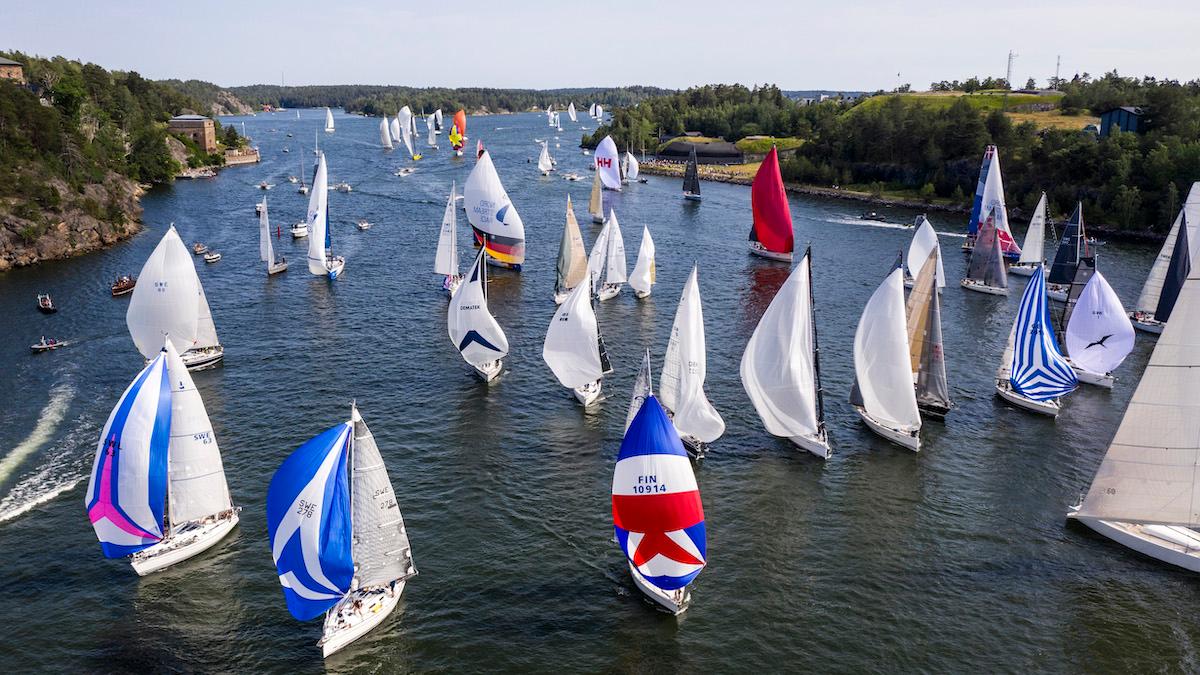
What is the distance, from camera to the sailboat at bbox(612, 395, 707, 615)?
31.5 metres

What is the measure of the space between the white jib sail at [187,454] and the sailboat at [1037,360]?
1864 inches

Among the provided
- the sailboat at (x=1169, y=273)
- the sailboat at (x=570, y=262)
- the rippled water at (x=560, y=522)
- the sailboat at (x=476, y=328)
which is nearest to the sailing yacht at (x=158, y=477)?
the rippled water at (x=560, y=522)

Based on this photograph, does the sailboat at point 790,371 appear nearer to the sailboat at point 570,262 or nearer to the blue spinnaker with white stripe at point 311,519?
the blue spinnaker with white stripe at point 311,519

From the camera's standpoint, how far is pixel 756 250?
98.6 metres

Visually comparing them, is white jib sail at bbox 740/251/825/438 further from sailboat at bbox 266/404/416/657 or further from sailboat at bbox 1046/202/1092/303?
sailboat at bbox 1046/202/1092/303

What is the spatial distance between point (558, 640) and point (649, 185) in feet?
455

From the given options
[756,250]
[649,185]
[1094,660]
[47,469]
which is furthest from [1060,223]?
[47,469]

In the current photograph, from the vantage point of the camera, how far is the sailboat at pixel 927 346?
166 feet

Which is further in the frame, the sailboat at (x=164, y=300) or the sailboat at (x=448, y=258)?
the sailboat at (x=448, y=258)

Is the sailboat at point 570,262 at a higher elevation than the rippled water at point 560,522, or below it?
higher

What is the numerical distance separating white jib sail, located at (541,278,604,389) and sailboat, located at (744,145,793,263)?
48.3 m

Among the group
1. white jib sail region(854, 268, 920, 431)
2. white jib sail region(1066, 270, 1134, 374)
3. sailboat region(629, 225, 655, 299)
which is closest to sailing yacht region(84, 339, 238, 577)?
white jib sail region(854, 268, 920, 431)

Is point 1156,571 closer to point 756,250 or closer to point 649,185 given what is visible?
point 756,250

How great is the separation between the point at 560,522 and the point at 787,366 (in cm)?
1564
